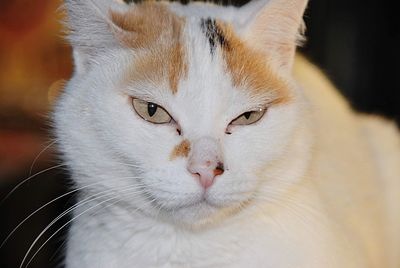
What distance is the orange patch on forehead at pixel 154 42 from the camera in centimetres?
112

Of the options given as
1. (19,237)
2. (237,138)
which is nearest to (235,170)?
(237,138)

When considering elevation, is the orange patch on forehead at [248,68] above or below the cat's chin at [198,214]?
above

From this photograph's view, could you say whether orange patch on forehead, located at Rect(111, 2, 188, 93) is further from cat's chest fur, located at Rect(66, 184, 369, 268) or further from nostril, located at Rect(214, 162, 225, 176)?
cat's chest fur, located at Rect(66, 184, 369, 268)

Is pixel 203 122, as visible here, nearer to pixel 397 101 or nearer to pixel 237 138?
pixel 237 138

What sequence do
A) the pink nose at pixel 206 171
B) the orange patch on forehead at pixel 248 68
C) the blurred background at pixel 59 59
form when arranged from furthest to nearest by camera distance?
1. the blurred background at pixel 59 59
2. the orange patch on forehead at pixel 248 68
3. the pink nose at pixel 206 171

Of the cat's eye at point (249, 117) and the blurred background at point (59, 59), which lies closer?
the cat's eye at point (249, 117)

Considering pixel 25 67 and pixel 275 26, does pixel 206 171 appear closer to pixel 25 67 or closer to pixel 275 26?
pixel 275 26

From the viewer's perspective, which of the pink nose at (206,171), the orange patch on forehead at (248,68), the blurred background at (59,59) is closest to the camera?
the pink nose at (206,171)

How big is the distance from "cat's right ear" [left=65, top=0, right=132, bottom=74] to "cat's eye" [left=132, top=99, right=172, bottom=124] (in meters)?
0.15

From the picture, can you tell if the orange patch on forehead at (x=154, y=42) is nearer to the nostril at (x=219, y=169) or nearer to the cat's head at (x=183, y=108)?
the cat's head at (x=183, y=108)

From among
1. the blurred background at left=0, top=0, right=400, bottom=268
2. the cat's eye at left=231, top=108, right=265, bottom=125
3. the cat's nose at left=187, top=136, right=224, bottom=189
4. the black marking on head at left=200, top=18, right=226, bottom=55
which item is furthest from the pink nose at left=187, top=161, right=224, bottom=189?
the blurred background at left=0, top=0, right=400, bottom=268

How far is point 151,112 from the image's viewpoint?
3.64 ft

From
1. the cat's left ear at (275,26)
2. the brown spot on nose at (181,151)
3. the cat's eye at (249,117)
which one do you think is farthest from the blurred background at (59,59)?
the brown spot on nose at (181,151)

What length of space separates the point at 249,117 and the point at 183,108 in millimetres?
137
